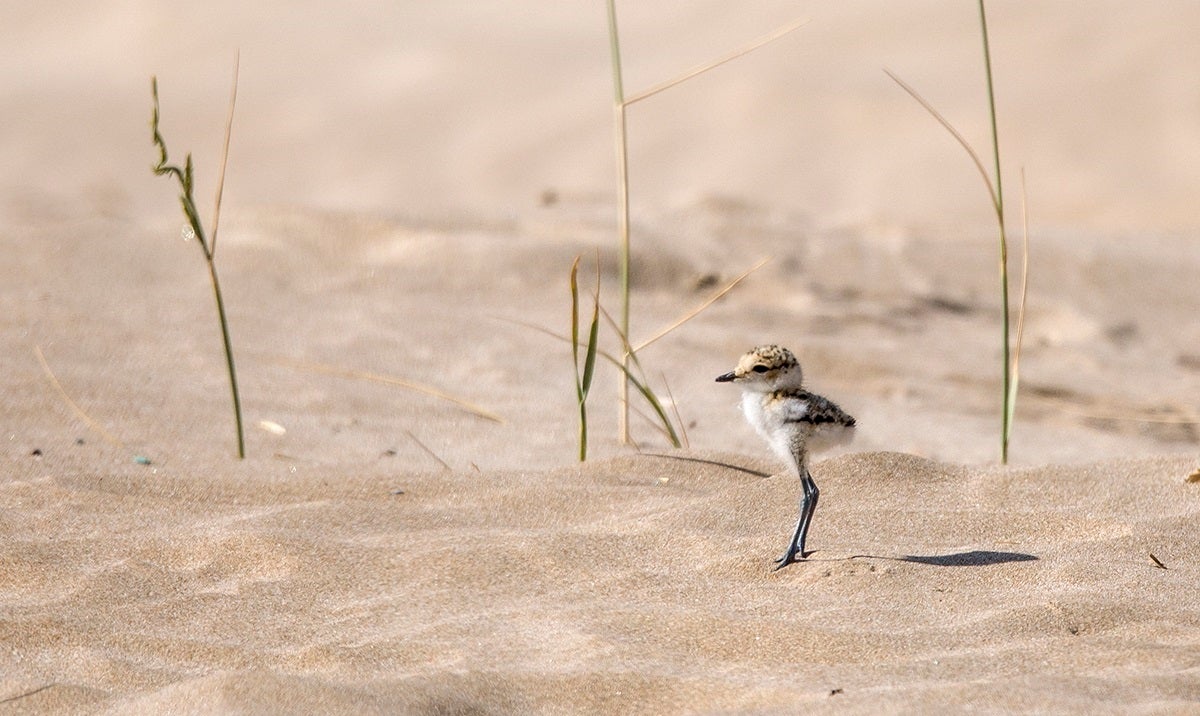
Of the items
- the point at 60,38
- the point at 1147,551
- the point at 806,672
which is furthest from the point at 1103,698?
the point at 60,38

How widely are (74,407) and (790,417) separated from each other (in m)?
2.34

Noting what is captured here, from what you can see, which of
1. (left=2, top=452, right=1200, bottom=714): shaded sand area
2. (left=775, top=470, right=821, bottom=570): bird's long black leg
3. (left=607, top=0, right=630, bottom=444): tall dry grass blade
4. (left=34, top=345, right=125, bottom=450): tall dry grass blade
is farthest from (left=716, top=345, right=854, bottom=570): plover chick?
(left=34, top=345, right=125, bottom=450): tall dry grass blade

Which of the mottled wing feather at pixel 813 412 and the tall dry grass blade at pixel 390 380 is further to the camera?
the tall dry grass blade at pixel 390 380

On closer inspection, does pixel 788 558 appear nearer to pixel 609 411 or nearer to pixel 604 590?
pixel 604 590

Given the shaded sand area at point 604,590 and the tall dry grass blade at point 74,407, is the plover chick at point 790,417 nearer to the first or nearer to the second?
the shaded sand area at point 604,590

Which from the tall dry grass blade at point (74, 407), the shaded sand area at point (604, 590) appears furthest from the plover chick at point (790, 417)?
the tall dry grass blade at point (74, 407)

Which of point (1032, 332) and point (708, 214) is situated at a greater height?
point (708, 214)

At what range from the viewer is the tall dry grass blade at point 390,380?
15.6ft

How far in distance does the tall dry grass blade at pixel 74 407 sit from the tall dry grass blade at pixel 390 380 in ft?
2.65

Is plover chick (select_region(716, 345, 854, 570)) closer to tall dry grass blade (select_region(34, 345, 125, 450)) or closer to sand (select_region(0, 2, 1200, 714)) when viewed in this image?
sand (select_region(0, 2, 1200, 714))

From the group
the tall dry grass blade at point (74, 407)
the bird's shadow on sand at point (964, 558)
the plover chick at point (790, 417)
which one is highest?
the plover chick at point (790, 417)

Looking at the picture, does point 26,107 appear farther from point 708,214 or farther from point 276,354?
point 276,354

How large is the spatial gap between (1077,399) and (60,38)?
1282 cm

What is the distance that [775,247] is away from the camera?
7.36 metres
